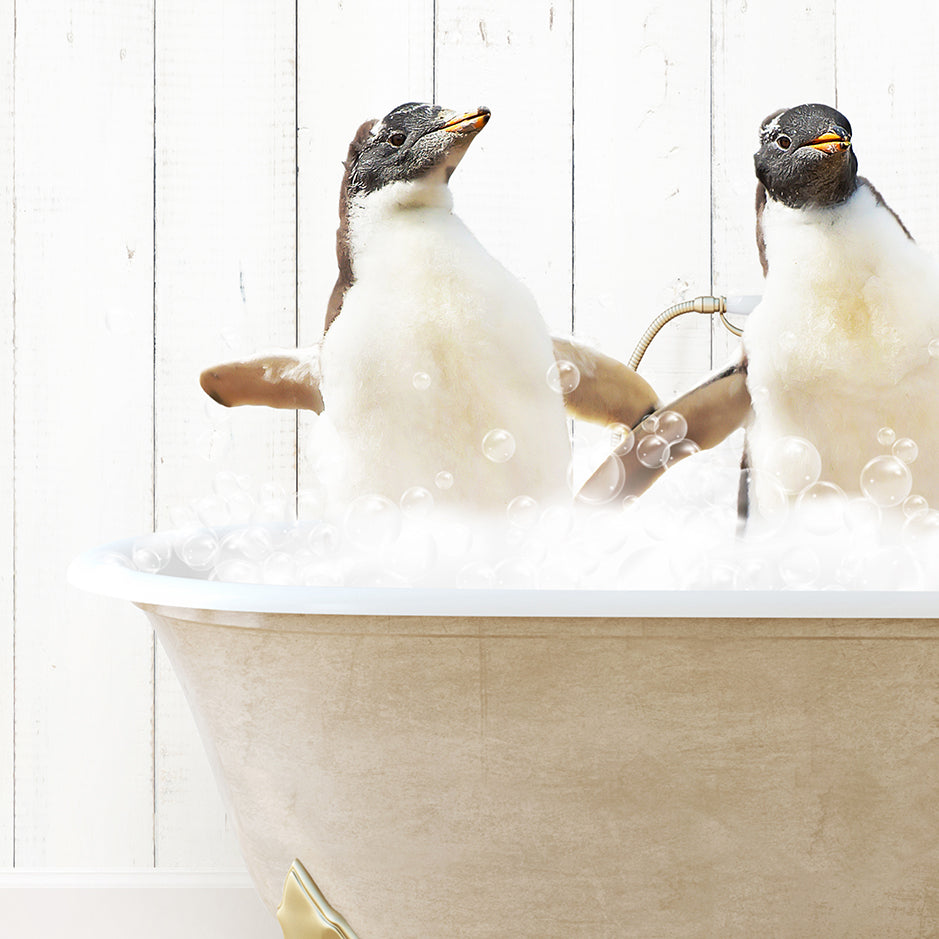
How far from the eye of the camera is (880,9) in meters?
1.29

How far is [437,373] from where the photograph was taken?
2.75 feet

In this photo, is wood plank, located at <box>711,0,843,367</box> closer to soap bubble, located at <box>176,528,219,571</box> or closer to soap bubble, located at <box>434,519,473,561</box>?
soap bubble, located at <box>434,519,473,561</box>

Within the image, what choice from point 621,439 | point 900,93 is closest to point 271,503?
point 621,439

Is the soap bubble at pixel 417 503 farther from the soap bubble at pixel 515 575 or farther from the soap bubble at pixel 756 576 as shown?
the soap bubble at pixel 756 576

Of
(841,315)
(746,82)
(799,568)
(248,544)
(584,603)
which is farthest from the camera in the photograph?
(746,82)

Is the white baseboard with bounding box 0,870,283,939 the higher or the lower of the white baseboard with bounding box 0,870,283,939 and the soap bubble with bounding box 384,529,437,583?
the lower

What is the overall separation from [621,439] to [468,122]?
345mm

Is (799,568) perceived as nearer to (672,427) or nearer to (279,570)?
(672,427)

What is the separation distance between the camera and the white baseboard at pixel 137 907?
4.19 feet

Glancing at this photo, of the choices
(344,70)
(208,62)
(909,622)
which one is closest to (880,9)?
(344,70)

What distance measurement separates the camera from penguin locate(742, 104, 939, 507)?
79 centimetres

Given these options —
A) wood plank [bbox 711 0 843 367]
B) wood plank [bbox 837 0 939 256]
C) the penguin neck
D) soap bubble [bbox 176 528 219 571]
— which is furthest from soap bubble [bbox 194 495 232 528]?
wood plank [bbox 837 0 939 256]

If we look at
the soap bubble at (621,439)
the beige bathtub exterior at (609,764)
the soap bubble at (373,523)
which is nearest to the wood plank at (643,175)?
the soap bubble at (621,439)

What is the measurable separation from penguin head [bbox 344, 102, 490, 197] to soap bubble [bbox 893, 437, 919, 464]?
1.53ft
